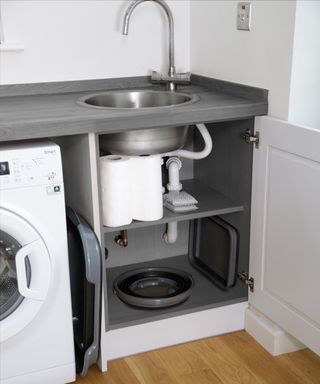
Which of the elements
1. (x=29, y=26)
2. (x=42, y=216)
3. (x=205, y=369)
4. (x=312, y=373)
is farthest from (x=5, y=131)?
(x=312, y=373)

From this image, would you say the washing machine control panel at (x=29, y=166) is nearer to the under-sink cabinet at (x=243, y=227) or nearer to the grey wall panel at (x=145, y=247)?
the under-sink cabinet at (x=243, y=227)

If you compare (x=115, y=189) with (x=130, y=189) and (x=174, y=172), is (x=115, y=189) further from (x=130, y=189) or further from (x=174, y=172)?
(x=174, y=172)

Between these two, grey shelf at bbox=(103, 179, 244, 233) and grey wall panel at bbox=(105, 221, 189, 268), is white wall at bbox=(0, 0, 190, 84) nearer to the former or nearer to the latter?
grey shelf at bbox=(103, 179, 244, 233)

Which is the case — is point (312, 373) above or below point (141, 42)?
below

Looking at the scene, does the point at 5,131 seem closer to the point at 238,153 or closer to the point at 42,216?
the point at 42,216

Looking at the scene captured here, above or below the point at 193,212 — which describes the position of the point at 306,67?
above

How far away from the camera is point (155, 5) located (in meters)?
2.61

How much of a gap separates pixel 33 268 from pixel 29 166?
1.09 feet

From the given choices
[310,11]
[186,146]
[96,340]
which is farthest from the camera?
[186,146]

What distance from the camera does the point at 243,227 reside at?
2.40 meters

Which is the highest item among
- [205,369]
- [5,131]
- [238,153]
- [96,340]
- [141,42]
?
[141,42]

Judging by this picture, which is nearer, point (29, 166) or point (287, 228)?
point (29, 166)

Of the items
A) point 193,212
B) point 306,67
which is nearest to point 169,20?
point 306,67

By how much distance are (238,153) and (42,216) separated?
2.75ft
